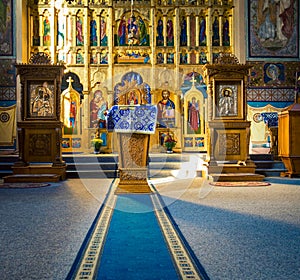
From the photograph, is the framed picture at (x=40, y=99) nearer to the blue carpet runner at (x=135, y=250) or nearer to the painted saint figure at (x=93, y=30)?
the blue carpet runner at (x=135, y=250)

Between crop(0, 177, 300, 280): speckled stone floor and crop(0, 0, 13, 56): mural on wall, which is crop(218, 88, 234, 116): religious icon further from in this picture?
crop(0, 0, 13, 56): mural on wall

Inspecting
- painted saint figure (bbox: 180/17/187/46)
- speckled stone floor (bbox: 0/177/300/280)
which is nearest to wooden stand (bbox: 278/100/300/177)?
speckled stone floor (bbox: 0/177/300/280)

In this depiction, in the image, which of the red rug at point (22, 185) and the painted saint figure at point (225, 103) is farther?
the painted saint figure at point (225, 103)

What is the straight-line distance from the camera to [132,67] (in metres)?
14.5

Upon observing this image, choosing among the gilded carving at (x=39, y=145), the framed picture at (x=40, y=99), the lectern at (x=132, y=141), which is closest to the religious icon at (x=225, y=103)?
the lectern at (x=132, y=141)

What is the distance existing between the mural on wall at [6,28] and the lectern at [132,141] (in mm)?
9281

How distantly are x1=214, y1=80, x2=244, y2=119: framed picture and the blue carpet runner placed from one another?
13.8 feet

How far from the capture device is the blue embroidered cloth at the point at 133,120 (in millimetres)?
5828

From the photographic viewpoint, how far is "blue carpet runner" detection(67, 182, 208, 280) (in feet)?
7.64

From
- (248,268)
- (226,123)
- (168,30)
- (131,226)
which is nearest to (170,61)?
(168,30)

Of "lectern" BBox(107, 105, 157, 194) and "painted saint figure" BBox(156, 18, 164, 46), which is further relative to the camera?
"painted saint figure" BBox(156, 18, 164, 46)

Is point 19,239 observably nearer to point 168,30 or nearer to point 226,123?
point 226,123

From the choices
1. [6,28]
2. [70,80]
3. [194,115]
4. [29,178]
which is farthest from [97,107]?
[29,178]

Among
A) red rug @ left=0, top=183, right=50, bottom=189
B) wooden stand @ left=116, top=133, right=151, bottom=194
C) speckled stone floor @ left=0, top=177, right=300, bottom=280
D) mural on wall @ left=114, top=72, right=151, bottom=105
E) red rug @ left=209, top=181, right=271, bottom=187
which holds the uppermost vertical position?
mural on wall @ left=114, top=72, right=151, bottom=105
